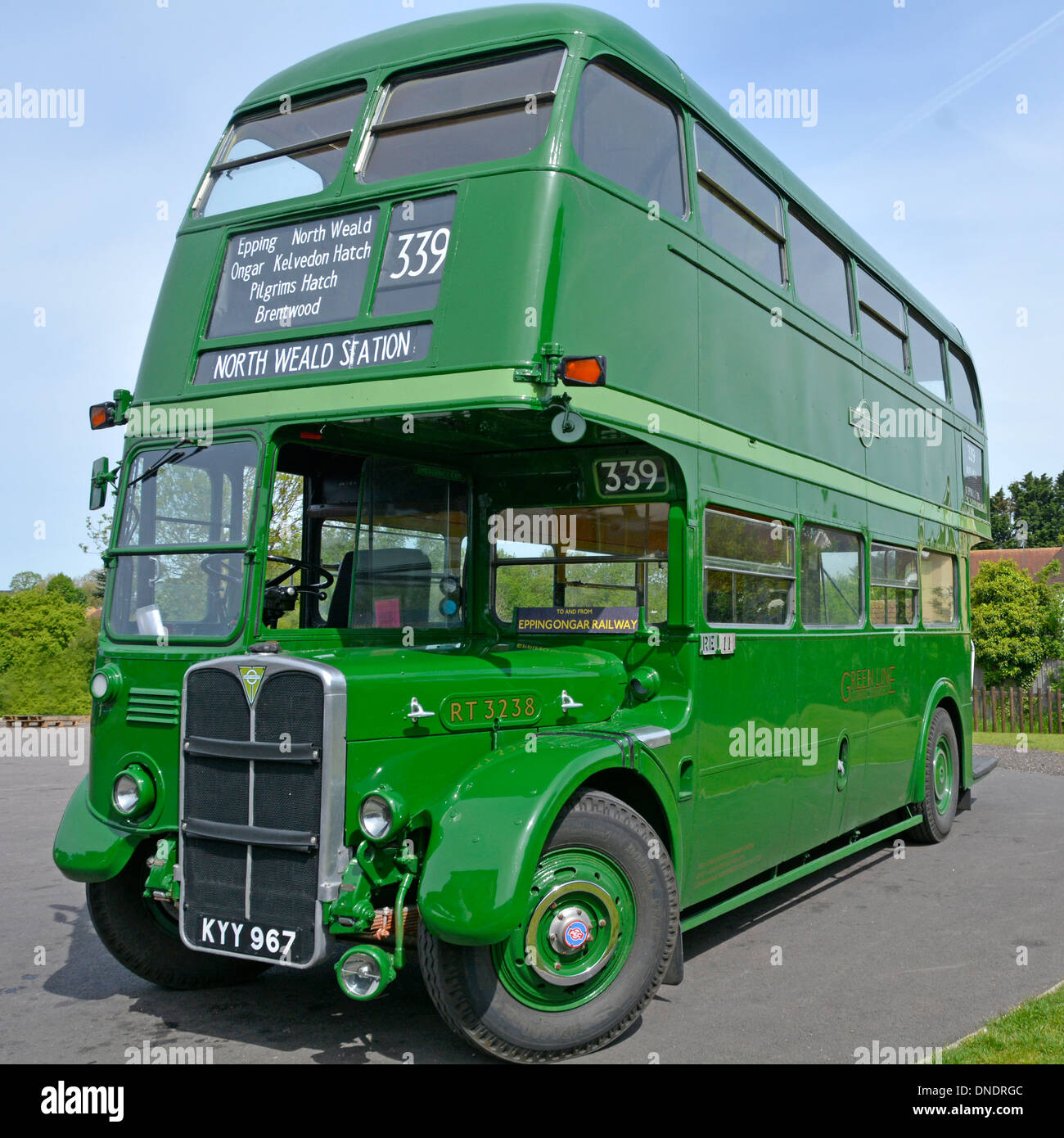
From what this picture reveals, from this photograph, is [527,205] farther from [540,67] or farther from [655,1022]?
[655,1022]

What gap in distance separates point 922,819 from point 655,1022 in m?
5.68

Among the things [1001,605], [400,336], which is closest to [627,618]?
[400,336]

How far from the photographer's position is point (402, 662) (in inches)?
200

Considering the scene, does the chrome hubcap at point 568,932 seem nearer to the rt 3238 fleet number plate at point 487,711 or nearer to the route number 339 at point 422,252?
the rt 3238 fleet number plate at point 487,711

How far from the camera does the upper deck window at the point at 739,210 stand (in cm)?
639

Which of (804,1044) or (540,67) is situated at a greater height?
(540,67)

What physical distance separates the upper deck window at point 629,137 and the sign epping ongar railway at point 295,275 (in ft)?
3.60

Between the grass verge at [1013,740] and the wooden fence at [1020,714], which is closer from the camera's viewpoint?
the grass verge at [1013,740]

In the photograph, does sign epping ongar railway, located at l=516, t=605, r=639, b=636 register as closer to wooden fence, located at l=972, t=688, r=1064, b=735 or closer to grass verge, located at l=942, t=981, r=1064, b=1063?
grass verge, located at l=942, t=981, r=1064, b=1063

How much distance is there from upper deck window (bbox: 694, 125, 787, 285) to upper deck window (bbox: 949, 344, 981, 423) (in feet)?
16.3

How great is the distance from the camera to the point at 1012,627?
95.4 ft

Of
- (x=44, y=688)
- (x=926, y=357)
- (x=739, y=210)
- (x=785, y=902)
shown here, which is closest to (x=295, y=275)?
(x=739, y=210)

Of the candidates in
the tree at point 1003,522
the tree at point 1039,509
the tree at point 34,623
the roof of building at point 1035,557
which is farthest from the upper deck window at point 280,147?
the tree at point 1039,509
